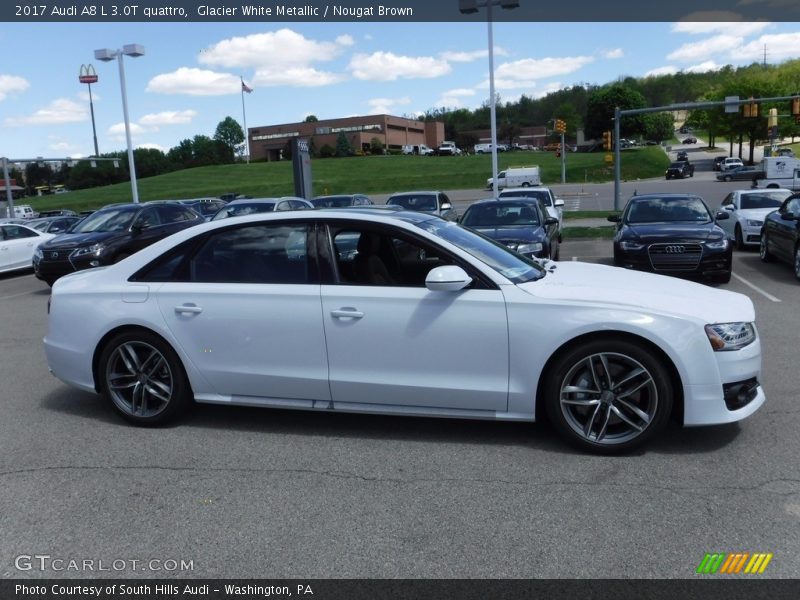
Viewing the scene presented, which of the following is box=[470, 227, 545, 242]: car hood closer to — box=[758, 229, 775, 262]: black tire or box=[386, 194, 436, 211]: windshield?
box=[758, 229, 775, 262]: black tire

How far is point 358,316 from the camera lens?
15.4ft

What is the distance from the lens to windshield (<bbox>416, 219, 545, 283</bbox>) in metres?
4.84

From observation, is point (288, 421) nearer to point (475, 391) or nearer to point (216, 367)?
point (216, 367)

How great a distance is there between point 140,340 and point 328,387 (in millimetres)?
1479

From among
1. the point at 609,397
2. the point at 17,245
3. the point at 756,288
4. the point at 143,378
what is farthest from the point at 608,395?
the point at 17,245

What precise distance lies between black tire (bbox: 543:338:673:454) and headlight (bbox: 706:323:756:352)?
337mm

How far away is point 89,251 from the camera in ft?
44.8

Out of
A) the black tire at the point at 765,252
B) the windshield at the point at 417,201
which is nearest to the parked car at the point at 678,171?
the windshield at the point at 417,201

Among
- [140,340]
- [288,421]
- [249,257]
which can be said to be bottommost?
[288,421]

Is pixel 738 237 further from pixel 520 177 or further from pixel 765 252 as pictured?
pixel 520 177

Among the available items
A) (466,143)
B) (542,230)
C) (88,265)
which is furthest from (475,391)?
(466,143)

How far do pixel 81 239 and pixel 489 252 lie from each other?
446 inches

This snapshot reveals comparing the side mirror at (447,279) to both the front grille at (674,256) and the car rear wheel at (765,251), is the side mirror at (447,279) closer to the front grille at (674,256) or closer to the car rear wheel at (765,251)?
the front grille at (674,256)

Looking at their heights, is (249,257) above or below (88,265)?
above
